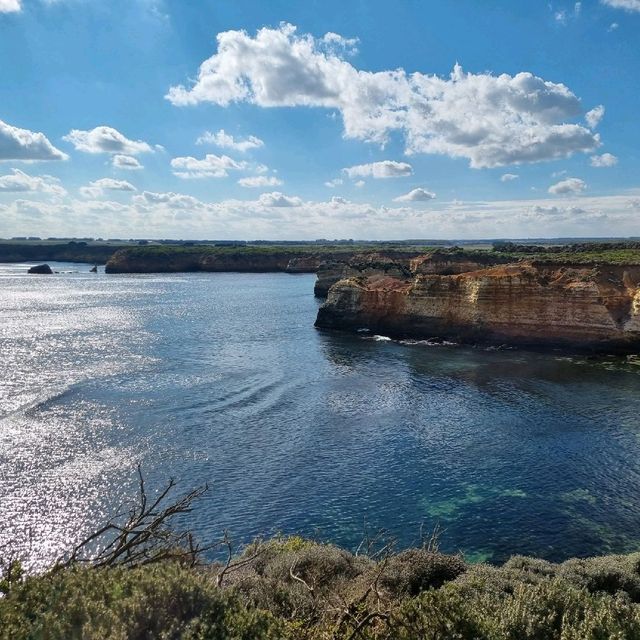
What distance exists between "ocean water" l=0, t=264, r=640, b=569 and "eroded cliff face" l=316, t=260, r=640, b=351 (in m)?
2.81

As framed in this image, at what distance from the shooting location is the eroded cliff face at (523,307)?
47500 mm

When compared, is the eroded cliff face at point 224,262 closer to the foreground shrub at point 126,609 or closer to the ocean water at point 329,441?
the ocean water at point 329,441

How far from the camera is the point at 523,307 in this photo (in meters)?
50.7

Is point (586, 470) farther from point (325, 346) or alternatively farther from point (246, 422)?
point (325, 346)

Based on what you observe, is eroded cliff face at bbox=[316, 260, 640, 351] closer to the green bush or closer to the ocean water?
the ocean water

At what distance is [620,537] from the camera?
773 inches

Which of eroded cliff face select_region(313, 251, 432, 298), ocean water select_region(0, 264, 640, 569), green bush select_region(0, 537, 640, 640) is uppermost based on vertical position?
eroded cliff face select_region(313, 251, 432, 298)

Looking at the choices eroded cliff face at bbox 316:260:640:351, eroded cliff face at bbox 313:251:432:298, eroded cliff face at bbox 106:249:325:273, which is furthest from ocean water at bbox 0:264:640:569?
eroded cliff face at bbox 106:249:325:273

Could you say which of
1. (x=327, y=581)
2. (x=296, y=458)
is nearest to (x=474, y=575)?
(x=327, y=581)

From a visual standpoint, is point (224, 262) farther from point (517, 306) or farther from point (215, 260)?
point (517, 306)

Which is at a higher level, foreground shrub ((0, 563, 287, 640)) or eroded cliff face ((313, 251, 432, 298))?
eroded cliff face ((313, 251, 432, 298))

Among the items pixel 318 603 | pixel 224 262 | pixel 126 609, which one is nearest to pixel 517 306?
pixel 318 603

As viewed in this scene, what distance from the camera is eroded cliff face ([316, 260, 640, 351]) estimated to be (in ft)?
156

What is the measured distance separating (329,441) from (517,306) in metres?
29.4
